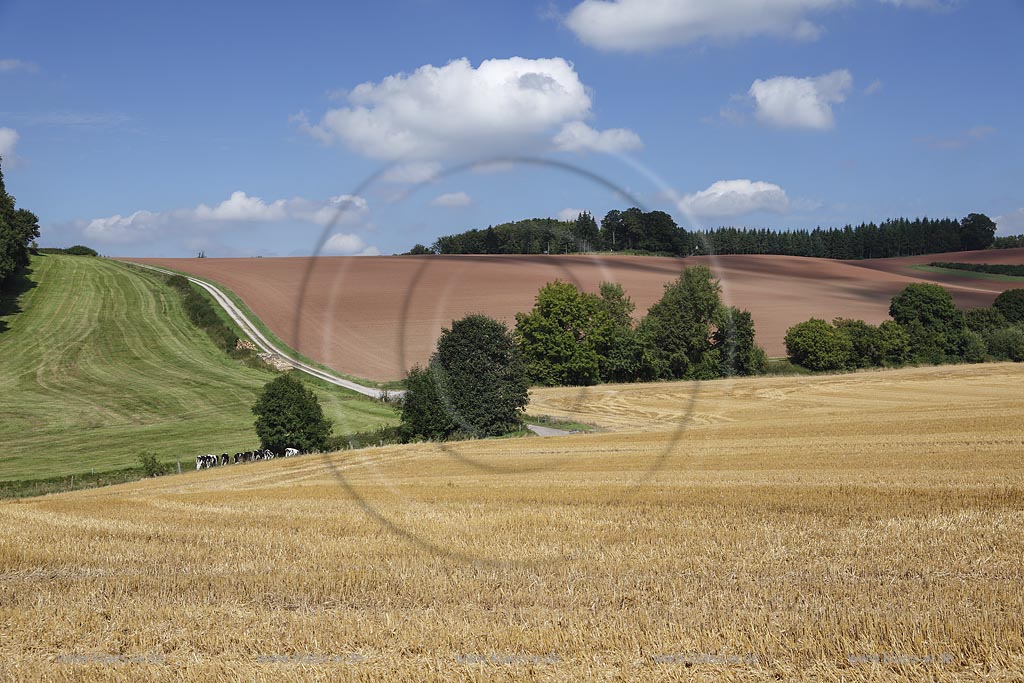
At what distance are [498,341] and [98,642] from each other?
22536 mm

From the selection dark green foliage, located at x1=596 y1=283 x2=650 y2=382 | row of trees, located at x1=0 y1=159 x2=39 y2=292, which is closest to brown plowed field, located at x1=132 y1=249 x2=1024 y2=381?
dark green foliage, located at x1=596 y1=283 x2=650 y2=382

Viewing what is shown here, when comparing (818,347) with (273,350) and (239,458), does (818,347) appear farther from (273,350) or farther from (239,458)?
(239,458)

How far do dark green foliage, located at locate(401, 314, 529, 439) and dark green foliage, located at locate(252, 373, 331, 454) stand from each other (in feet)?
19.8

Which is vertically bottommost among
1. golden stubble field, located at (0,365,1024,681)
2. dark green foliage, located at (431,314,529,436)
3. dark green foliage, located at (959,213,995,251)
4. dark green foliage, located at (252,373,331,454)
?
dark green foliage, located at (252,373,331,454)

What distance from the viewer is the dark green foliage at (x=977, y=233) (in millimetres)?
191500

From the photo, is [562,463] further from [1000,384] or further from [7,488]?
[1000,384]

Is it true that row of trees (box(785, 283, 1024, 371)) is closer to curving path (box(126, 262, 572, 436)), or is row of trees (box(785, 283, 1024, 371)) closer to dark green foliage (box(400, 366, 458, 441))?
curving path (box(126, 262, 572, 436))

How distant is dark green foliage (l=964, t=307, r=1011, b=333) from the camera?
95000mm

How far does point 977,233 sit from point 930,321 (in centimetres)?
11879

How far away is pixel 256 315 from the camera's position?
3469 inches

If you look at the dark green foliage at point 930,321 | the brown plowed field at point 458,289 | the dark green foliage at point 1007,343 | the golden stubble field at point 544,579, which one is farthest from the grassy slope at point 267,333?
the dark green foliage at point 1007,343

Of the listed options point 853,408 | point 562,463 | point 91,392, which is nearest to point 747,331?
point 853,408

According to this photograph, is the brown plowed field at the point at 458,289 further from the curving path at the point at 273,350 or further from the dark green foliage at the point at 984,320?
the dark green foliage at the point at 984,320

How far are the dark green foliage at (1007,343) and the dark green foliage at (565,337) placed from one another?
151 feet
